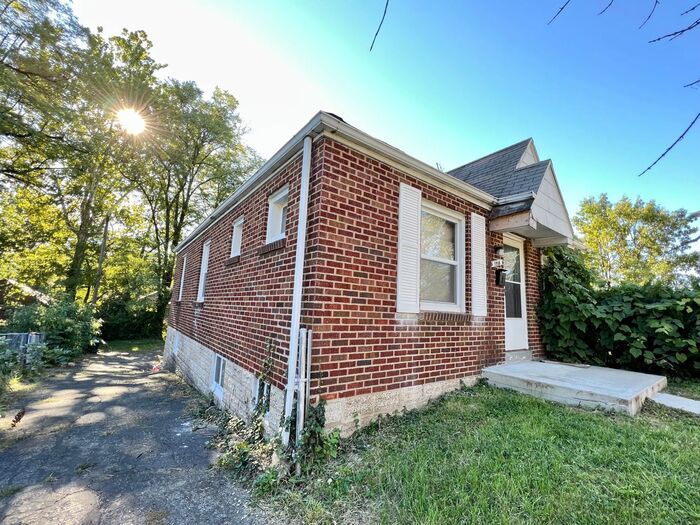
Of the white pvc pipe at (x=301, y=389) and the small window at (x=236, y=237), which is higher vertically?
the small window at (x=236, y=237)

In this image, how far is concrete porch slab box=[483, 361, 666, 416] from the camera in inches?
143

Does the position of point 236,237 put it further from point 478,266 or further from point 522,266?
point 522,266

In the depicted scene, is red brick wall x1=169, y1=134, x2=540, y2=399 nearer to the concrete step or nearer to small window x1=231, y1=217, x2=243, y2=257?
small window x1=231, y1=217, x2=243, y2=257

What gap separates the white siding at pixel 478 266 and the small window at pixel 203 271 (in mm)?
6015

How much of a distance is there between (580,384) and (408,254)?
2.91 metres

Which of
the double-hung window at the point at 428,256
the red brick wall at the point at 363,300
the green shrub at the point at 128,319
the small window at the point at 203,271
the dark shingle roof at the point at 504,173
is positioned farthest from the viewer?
the green shrub at the point at 128,319

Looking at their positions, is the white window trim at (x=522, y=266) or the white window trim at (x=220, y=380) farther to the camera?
the white window trim at (x=522, y=266)

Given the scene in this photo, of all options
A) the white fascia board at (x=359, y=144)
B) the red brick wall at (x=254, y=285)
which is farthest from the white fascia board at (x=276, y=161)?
the red brick wall at (x=254, y=285)

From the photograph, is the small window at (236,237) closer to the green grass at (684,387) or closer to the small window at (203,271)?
the small window at (203,271)

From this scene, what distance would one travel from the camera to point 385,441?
3.08 metres

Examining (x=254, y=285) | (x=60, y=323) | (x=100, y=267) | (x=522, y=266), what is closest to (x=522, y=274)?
(x=522, y=266)

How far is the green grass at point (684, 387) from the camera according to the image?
4485mm

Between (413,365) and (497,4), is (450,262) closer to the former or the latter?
(413,365)

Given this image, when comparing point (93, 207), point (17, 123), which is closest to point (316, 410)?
point (17, 123)
